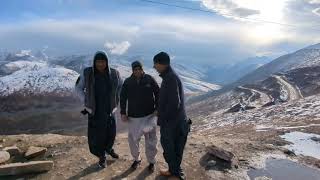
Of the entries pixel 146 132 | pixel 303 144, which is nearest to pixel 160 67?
pixel 146 132

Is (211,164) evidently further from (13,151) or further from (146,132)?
(13,151)

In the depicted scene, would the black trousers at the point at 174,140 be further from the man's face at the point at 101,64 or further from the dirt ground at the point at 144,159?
the man's face at the point at 101,64

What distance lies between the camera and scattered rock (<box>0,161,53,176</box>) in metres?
10.4

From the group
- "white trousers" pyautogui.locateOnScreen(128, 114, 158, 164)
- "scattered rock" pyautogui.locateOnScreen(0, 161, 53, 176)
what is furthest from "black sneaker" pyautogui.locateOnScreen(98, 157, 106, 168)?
"scattered rock" pyautogui.locateOnScreen(0, 161, 53, 176)

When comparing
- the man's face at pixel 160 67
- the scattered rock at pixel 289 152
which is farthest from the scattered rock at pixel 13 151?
the scattered rock at pixel 289 152

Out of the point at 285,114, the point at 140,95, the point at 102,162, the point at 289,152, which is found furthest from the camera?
the point at 285,114

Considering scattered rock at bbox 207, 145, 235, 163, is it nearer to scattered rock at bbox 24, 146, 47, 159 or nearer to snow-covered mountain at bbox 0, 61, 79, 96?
scattered rock at bbox 24, 146, 47, 159

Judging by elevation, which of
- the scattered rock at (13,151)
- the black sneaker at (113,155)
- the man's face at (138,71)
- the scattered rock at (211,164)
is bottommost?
the scattered rock at (13,151)

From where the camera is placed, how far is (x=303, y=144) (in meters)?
15.8

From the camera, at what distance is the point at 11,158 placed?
39.4 ft

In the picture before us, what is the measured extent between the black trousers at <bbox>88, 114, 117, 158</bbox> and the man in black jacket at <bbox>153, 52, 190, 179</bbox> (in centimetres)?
164

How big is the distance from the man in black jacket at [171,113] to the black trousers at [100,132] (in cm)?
164

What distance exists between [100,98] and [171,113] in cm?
206

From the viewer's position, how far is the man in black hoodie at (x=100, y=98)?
10164 mm
